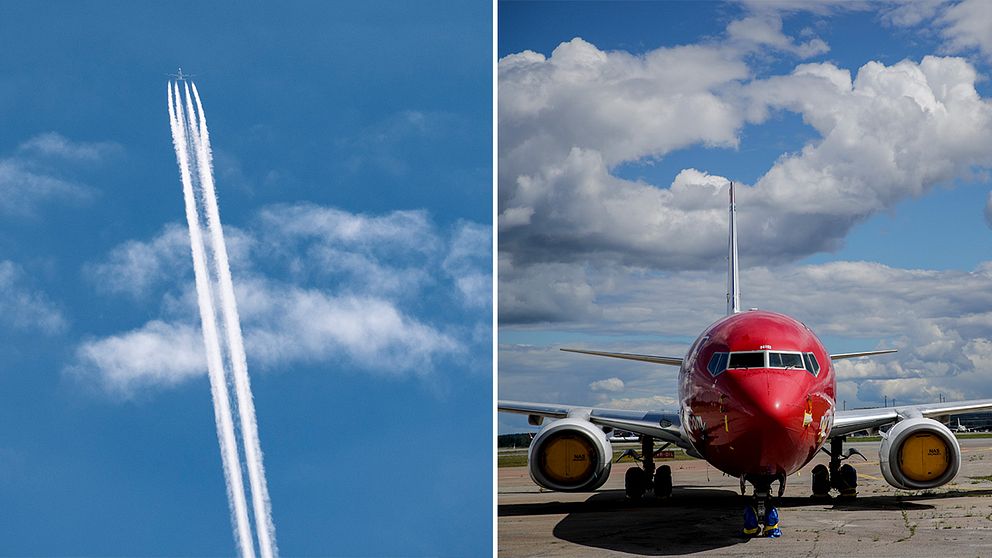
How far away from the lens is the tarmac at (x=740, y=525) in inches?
506

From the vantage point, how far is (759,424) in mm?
12773

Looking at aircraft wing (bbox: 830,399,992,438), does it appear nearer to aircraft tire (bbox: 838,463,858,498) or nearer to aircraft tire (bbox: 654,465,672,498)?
aircraft tire (bbox: 838,463,858,498)

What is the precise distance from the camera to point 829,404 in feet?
46.0

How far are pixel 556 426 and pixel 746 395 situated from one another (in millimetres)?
5666

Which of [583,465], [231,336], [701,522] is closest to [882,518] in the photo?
[701,522]

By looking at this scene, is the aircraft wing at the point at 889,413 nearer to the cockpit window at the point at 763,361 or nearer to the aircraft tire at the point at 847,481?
the aircraft tire at the point at 847,481

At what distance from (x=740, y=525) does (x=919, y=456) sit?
14.3ft

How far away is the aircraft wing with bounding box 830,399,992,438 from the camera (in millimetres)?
17984

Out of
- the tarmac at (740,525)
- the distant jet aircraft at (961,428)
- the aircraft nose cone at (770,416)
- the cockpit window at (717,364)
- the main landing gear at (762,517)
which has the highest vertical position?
the cockpit window at (717,364)

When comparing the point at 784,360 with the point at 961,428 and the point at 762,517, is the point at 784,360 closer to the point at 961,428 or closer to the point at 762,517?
the point at 762,517

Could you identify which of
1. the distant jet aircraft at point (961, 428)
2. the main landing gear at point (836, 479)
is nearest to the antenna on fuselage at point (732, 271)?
the main landing gear at point (836, 479)

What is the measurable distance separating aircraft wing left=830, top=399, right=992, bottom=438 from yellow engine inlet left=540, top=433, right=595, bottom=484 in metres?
4.45

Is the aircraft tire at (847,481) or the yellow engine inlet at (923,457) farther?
the aircraft tire at (847,481)

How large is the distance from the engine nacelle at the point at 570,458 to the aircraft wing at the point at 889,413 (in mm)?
4195
